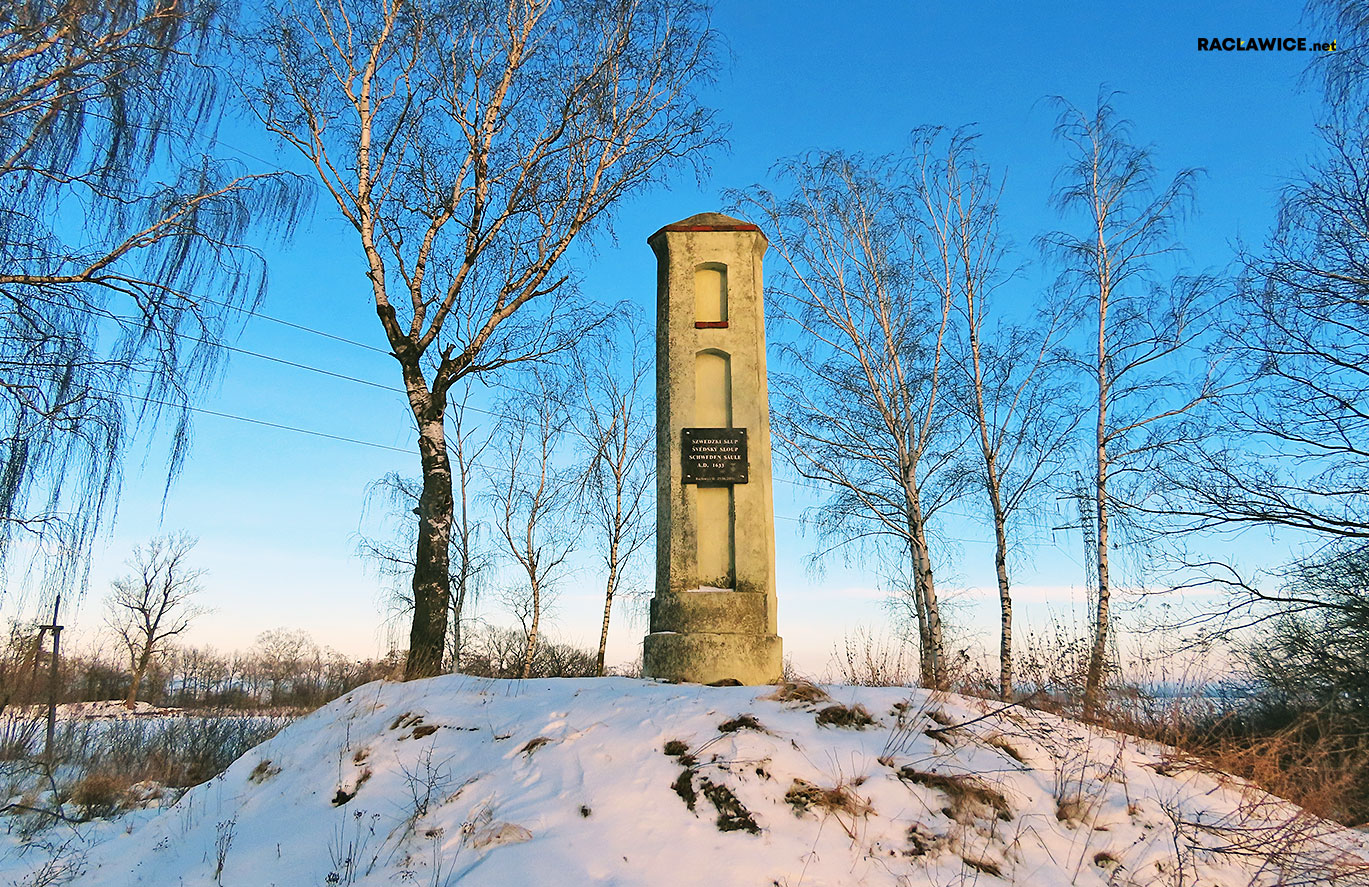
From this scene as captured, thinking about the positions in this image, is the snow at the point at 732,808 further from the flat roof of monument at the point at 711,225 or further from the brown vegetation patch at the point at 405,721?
the flat roof of monument at the point at 711,225

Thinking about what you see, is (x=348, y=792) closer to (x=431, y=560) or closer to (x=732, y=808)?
(x=732, y=808)

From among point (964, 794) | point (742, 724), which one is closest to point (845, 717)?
point (742, 724)

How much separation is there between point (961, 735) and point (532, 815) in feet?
9.30

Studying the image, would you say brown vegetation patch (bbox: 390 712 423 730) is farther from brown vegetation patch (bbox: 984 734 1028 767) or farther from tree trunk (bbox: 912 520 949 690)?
A: tree trunk (bbox: 912 520 949 690)

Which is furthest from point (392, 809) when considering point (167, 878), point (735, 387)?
point (735, 387)

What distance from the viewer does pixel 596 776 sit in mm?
4898

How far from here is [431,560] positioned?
981 centimetres

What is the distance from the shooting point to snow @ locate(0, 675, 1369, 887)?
4.18m

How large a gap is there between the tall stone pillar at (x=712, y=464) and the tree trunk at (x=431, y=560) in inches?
115

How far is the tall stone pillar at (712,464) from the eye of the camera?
8.05m

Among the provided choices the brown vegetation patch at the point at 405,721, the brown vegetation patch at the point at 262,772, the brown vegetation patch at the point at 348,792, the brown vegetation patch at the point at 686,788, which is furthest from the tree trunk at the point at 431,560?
the brown vegetation patch at the point at 686,788

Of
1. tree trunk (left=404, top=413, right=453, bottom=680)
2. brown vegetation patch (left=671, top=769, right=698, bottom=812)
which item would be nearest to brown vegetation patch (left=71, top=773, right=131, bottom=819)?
tree trunk (left=404, top=413, right=453, bottom=680)

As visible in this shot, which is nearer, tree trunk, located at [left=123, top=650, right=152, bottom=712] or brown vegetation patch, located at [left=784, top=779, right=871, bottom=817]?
brown vegetation patch, located at [left=784, top=779, right=871, bottom=817]

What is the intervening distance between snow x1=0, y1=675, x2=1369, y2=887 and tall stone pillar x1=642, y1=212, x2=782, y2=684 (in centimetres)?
169
